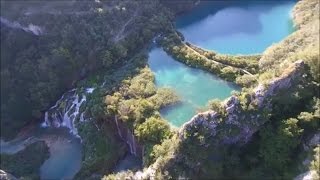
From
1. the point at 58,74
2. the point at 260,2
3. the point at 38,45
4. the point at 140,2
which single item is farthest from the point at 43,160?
the point at 260,2

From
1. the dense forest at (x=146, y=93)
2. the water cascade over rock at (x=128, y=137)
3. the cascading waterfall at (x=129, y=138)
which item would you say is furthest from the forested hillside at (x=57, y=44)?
the cascading waterfall at (x=129, y=138)

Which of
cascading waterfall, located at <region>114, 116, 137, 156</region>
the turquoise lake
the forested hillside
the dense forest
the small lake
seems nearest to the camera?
the dense forest

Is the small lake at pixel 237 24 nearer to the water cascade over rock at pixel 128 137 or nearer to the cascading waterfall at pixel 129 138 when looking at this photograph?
the water cascade over rock at pixel 128 137

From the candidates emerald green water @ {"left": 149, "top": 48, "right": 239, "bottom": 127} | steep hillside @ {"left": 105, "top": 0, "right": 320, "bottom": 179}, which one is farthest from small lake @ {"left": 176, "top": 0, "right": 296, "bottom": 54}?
steep hillside @ {"left": 105, "top": 0, "right": 320, "bottom": 179}

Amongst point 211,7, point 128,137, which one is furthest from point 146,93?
point 211,7

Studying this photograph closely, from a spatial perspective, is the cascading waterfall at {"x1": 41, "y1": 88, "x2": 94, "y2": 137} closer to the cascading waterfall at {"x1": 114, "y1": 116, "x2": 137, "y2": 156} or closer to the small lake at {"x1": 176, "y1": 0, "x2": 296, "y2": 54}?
the cascading waterfall at {"x1": 114, "y1": 116, "x2": 137, "y2": 156}

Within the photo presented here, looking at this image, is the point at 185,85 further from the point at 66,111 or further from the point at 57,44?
the point at 57,44
